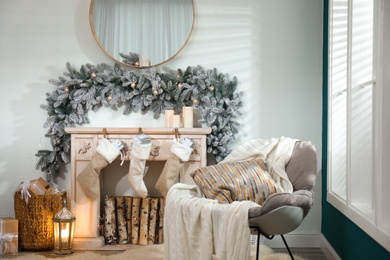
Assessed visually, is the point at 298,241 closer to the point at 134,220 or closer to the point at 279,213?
the point at 134,220

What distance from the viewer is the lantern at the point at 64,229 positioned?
4199 millimetres

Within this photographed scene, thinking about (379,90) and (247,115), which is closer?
(379,90)

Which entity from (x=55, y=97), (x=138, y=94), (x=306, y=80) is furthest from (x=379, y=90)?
(x=55, y=97)

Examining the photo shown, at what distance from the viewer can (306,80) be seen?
466cm

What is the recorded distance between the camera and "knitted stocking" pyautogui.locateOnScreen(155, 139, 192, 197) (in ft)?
13.9

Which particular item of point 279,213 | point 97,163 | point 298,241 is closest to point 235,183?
point 279,213

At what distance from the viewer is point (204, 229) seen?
320cm

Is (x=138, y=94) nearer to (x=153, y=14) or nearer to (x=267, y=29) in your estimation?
(x=153, y=14)

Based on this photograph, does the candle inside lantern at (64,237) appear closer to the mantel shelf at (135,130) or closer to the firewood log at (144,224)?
the firewood log at (144,224)

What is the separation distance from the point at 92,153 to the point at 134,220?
63 cm

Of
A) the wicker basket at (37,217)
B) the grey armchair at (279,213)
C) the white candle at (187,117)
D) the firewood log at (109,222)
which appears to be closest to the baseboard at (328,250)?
the grey armchair at (279,213)

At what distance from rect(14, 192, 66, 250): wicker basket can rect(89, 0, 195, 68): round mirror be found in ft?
4.04

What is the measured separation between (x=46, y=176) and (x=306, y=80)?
2216 millimetres

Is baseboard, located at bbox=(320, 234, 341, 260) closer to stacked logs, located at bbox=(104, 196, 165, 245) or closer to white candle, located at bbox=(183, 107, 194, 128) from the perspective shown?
stacked logs, located at bbox=(104, 196, 165, 245)
